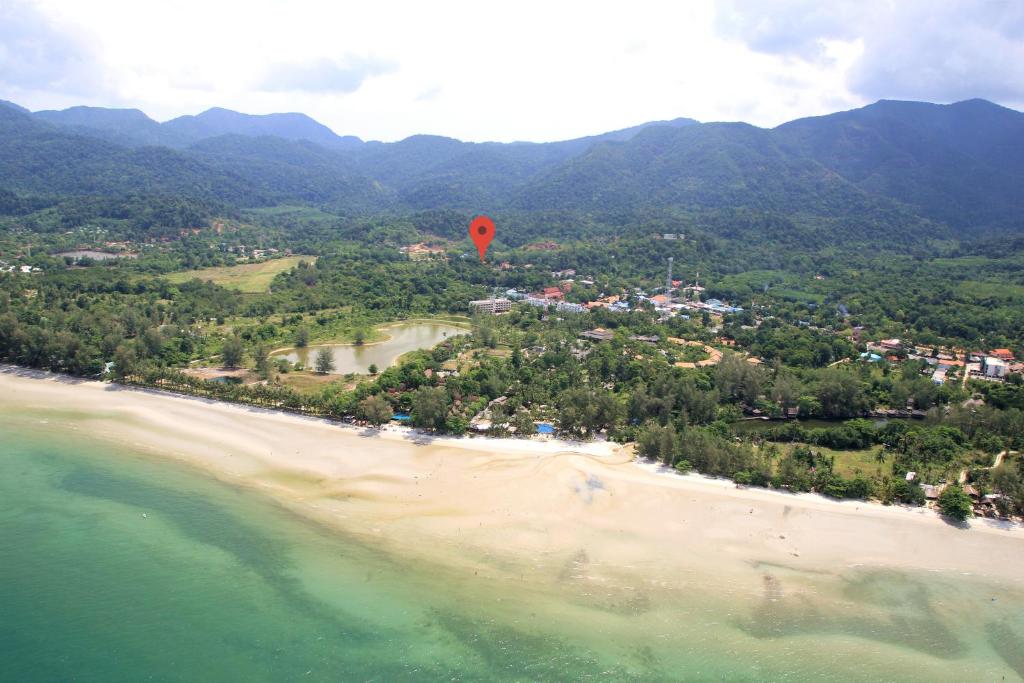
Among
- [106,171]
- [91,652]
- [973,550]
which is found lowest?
[91,652]

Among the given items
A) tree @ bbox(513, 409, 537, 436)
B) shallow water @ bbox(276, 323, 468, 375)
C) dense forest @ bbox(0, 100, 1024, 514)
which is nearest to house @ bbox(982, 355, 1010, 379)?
dense forest @ bbox(0, 100, 1024, 514)

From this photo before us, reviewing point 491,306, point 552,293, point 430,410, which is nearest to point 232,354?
point 430,410

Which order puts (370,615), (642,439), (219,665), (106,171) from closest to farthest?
1. (219,665)
2. (370,615)
3. (642,439)
4. (106,171)

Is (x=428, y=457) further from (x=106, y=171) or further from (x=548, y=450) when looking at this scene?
(x=106, y=171)

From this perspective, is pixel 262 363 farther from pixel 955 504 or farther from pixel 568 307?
pixel 955 504

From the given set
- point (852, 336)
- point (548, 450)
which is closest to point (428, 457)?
point (548, 450)

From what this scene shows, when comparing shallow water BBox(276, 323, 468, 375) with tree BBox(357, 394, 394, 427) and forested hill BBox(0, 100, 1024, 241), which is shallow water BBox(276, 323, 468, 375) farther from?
forested hill BBox(0, 100, 1024, 241)

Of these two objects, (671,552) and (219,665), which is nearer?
(219,665)
